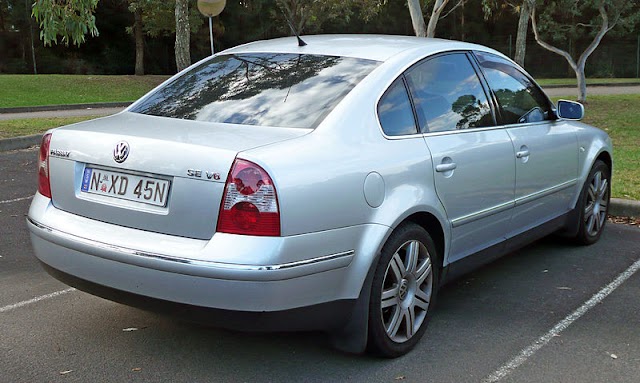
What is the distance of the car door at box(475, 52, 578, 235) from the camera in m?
5.07

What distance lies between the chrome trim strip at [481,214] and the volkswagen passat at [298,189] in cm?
1

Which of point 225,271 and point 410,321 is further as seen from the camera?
point 410,321

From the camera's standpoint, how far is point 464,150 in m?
4.45

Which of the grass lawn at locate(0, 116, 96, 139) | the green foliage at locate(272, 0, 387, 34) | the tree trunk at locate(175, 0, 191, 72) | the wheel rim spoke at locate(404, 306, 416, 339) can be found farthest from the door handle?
the green foliage at locate(272, 0, 387, 34)

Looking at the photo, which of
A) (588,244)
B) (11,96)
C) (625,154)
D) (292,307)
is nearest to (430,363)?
(292,307)

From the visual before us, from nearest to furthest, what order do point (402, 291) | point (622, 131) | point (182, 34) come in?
point (402, 291) < point (622, 131) < point (182, 34)

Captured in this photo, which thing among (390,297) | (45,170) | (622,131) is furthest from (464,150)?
(622,131)

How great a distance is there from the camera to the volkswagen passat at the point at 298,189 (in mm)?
3410

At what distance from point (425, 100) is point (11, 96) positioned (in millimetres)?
22830

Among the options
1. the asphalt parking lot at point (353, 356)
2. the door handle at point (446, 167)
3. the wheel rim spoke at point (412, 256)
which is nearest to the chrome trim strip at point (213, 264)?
the wheel rim spoke at point (412, 256)

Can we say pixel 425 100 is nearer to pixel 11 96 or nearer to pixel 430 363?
pixel 430 363

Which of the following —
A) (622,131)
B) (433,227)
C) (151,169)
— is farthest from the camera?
(622,131)

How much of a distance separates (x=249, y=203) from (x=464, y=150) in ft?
5.23

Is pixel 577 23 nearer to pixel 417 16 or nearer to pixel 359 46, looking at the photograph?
pixel 417 16
